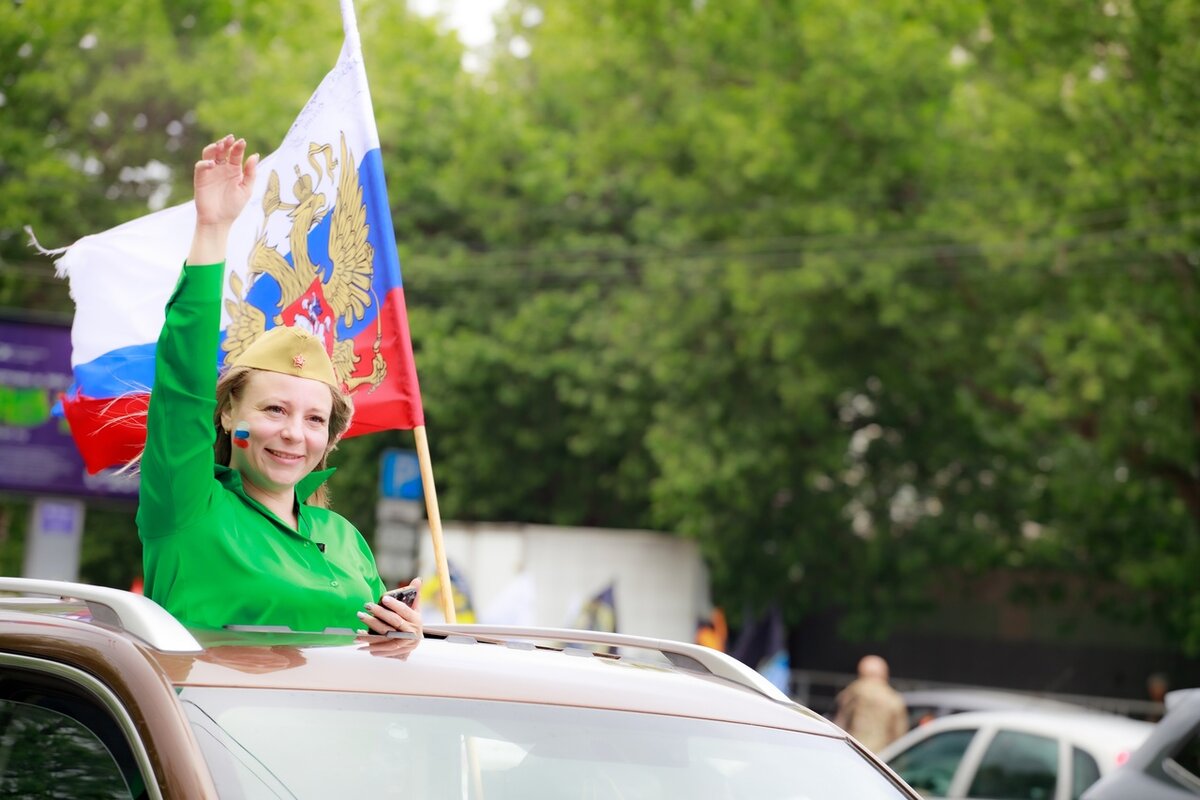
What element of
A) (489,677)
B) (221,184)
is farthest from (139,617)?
(221,184)

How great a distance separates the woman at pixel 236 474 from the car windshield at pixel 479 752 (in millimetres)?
622

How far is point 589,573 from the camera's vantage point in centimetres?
2405

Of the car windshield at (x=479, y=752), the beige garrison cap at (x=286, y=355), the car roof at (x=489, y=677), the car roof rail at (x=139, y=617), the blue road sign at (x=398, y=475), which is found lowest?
the car windshield at (x=479, y=752)

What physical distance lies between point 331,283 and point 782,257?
19.1 metres

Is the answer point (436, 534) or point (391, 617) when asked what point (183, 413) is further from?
point (436, 534)

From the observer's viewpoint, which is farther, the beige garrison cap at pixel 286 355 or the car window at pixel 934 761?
the car window at pixel 934 761

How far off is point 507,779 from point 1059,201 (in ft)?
65.5

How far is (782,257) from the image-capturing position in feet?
79.1

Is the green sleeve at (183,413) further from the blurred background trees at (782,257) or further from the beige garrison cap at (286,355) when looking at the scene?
the blurred background trees at (782,257)

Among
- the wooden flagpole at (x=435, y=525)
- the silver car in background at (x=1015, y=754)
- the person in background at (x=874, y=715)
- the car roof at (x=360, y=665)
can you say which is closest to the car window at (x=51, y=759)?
the car roof at (x=360, y=665)

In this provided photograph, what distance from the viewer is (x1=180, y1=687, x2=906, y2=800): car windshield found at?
8.57 ft

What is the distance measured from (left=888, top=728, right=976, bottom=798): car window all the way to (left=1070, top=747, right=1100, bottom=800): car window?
0.88 metres

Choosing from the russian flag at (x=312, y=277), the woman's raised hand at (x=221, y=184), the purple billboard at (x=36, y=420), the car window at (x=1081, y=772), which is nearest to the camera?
the woman's raised hand at (x=221, y=184)

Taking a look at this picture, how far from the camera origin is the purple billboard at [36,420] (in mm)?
25797
